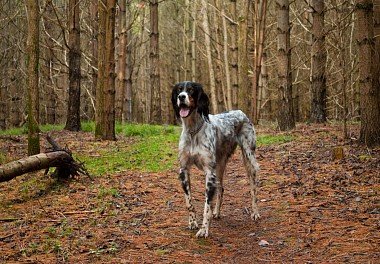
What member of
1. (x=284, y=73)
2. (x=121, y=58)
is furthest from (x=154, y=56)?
(x=284, y=73)

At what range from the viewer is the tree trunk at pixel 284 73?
15484 millimetres

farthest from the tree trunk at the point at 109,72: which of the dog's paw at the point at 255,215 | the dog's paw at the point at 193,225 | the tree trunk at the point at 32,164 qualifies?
the dog's paw at the point at 193,225

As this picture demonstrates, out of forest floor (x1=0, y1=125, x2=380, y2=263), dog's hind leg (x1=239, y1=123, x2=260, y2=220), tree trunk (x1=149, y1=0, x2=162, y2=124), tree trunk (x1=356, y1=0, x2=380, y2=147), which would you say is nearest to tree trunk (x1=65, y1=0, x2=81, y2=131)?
tree trunk (x1=149, y1=0, x2=162, y2=124)

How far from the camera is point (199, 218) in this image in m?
6.61

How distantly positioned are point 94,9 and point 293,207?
1483cm

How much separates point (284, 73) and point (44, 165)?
33.3ft

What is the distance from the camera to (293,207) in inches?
269

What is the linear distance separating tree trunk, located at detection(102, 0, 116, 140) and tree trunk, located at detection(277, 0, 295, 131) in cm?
568

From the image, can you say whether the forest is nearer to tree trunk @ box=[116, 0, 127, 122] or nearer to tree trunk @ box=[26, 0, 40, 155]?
tree trunk @ box=[26, 0, 40, 155]

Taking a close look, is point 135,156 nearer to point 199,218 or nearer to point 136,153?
point 136,153

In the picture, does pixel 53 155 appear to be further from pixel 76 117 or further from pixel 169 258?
pixel 76 117

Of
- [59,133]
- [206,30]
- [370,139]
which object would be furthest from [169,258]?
[206,30]

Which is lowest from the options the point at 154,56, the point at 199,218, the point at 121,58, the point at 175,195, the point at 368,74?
the point at 199,218

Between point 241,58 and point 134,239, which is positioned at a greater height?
point 241,58
